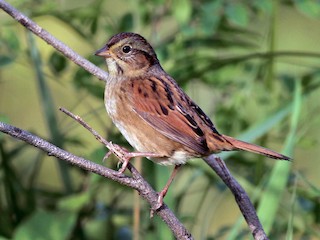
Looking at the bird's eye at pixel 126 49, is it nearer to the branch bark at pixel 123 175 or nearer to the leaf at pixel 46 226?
the branch bark at pixel 123 175

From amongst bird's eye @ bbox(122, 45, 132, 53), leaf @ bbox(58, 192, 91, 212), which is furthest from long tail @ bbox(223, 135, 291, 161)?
leaf @ bbox(58, 192, 91, 212)

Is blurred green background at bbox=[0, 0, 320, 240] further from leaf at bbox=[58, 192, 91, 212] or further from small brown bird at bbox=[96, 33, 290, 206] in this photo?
small brown bird at bbox=[96, 33, 290, 206]

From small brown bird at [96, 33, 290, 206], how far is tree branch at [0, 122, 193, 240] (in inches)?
11.2

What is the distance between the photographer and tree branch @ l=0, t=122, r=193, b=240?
2102 mm

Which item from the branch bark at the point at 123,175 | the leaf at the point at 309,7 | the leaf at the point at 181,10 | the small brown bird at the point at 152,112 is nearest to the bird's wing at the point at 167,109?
the small brown bird at the point at 152,112

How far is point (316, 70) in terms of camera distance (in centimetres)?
357

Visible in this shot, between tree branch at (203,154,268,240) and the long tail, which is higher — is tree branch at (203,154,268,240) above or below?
below

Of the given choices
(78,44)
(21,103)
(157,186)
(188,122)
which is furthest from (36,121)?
(188,122)

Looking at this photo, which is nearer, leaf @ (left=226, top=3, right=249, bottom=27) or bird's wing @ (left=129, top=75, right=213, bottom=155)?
bird's wing @ (left=129, top=75, right=213, bottom=155)

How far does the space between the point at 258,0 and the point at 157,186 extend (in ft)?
2.75

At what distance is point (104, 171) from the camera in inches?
86.8

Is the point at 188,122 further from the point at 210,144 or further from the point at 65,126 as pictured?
the point at 65,126

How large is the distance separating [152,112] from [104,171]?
0.68 metres

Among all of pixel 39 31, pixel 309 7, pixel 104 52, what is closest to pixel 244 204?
pixel 104 52
